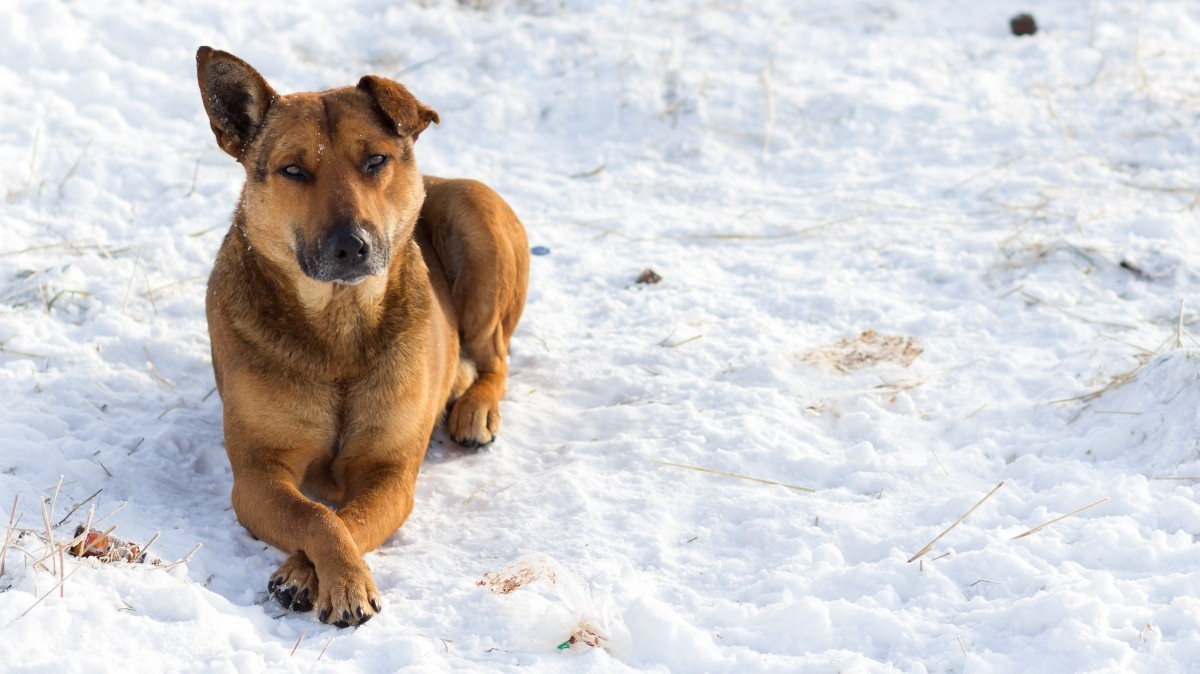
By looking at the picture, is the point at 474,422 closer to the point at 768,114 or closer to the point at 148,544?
the point at 148,544

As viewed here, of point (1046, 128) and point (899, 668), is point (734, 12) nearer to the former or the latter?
point (1046, 128)

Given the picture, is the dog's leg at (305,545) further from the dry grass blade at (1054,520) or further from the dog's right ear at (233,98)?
the dry grass blade at (1054,520)

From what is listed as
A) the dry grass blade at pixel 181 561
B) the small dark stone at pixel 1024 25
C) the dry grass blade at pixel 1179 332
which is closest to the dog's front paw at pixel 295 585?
the dry grass blade at pixel 181 561

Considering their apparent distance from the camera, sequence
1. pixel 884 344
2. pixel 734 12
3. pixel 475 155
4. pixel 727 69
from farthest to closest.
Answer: pixel 734 12
pixel 727 69
pixel 475 155
pixel 884 344

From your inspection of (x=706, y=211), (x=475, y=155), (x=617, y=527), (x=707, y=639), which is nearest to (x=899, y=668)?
(x=707, y=639)

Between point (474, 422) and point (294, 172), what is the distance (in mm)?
1512

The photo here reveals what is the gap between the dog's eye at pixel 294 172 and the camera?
439 centimetres

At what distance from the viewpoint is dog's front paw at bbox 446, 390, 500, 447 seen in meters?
5.34

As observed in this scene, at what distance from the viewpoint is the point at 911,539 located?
4.17 m

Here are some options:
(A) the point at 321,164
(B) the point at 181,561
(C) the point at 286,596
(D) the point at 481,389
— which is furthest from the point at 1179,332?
(B) the point at 181,561

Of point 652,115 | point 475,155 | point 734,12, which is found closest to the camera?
point 475,155

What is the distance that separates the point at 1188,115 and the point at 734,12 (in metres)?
4.14

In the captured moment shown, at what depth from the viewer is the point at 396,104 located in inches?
184

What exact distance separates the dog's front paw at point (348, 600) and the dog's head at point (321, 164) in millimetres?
1111
